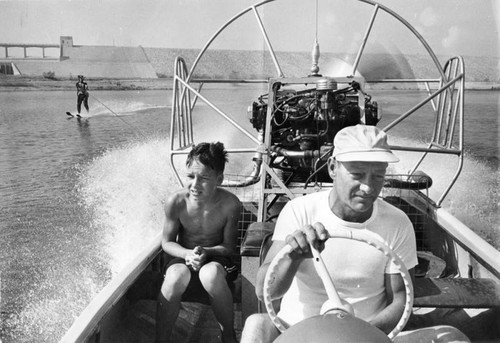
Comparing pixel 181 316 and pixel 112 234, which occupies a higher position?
pixel 181 316

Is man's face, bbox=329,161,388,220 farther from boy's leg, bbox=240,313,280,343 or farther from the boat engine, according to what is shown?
the boat engine

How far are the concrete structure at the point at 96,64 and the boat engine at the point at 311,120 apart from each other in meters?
20.2

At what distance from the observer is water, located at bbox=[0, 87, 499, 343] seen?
534cm

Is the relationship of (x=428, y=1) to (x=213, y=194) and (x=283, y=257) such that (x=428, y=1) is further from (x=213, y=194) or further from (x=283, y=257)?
(x=283, y=257)

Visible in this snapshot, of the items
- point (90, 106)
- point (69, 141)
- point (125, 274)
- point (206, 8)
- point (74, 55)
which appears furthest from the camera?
point (74, 55)

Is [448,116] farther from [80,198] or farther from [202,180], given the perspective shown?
[80,198]

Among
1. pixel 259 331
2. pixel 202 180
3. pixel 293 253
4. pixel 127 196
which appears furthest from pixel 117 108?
pixel 293 253

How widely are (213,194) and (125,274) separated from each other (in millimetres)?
530

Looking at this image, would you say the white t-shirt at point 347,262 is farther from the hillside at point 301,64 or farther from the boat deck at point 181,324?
the hillside at point 301,64

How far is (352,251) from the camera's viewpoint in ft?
4.99

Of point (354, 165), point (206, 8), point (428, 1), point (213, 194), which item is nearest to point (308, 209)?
point (354, 165)

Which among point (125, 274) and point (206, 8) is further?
point (206, 8)

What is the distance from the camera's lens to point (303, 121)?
3.26 meters

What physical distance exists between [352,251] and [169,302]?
0.97 m
